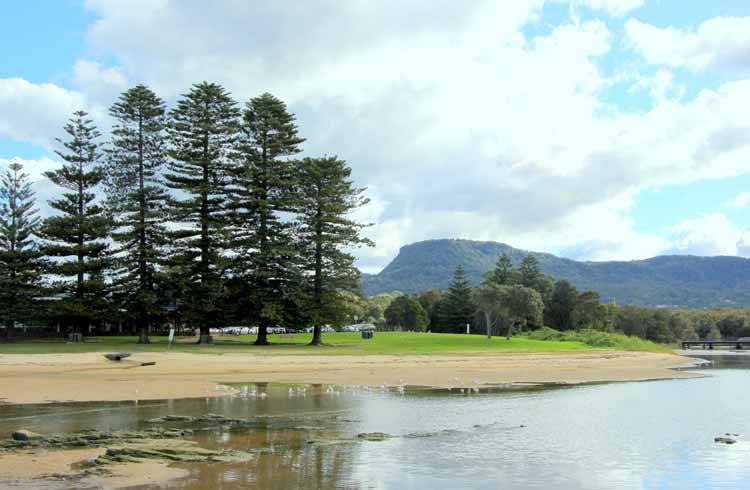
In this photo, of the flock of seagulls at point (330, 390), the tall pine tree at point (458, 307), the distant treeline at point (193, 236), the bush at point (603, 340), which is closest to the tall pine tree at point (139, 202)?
the distant treeline at point (193, 236)

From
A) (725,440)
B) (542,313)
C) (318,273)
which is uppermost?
(318,273)

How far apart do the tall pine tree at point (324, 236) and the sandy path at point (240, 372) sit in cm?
958

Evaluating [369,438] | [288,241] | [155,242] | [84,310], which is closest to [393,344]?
[288,241]

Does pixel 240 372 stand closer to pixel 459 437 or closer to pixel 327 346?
pixel 327 346

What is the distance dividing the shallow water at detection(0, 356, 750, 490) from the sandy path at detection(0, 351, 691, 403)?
2.61 meters

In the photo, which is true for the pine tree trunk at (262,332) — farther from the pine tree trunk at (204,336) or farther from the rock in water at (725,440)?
the rock in water at (725,440)

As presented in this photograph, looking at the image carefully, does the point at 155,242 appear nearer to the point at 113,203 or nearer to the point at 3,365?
the point at 113,203

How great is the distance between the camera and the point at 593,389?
24.7 m

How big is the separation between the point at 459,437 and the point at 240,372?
15631 millimetres

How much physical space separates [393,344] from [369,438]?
104ft

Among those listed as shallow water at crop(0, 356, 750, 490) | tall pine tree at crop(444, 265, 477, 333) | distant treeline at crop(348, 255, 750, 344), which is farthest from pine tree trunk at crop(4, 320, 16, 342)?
tall pine tree at crop(444, 265, 477, 333)

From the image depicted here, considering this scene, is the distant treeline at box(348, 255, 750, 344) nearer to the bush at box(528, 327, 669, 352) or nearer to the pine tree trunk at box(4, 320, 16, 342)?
the bush at box(528, 327, 669, 352)

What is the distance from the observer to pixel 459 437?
553 inches

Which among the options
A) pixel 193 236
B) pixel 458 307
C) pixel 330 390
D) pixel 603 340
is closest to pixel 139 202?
pixel 193 236
